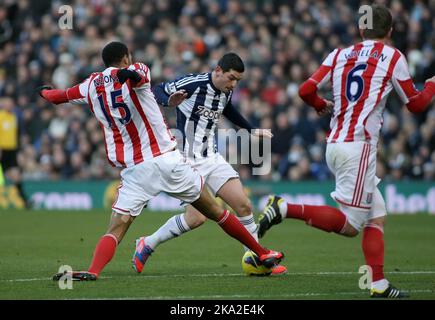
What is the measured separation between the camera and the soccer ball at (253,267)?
32.5ft

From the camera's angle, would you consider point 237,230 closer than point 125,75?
No

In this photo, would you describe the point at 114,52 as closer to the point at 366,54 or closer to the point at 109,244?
the point at 109,244

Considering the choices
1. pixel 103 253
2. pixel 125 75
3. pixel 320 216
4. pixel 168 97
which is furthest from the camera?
pixel 168 97

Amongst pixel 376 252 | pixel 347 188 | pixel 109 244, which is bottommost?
pixel 109 244

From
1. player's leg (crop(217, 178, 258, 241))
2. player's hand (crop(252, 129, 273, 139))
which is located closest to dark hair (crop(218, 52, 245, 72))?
player's hand (crop(252, 129, 273, 139))

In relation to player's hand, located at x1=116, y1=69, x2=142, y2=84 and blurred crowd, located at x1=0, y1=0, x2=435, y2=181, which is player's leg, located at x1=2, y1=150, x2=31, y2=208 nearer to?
blurred crowd, located at x1=0, y1=0, x2=435, y2=181

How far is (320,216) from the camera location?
332 inches

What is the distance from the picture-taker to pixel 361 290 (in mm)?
8633

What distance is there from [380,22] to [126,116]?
102 inches

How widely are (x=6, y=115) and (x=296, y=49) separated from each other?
23.4 feet

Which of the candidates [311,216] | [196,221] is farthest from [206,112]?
[311,216]

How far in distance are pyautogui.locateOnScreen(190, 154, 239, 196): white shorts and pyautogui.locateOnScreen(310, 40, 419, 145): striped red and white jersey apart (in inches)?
90.4

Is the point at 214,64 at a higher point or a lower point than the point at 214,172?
higher

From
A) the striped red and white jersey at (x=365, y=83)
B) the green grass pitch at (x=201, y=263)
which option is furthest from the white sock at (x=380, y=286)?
the striped red and white jersey at (x=365, y=83)
